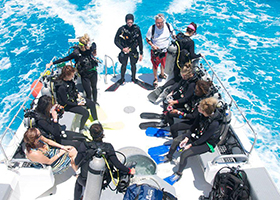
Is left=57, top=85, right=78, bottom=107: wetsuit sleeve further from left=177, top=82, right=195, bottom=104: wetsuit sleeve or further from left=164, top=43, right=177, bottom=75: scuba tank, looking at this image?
left=164, top=43, right=177, bottom=75: scuba tank

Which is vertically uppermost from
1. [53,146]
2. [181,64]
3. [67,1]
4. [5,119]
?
[67,1]

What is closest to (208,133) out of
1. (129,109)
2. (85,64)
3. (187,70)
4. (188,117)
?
(188,117)

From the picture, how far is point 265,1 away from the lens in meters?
12.2

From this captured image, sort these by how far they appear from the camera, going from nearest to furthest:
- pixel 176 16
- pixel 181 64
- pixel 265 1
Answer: pixel 181 64 < pixel 176 16 < pixel 265 1

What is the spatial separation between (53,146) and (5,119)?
4.96 meters

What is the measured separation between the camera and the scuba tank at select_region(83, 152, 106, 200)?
2.55m

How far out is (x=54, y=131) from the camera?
3510 millimetres

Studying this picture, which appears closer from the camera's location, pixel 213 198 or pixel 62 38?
pixel 213 198

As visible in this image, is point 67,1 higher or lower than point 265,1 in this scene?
higher

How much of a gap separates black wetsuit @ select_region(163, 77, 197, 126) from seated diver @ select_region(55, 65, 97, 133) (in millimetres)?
1494

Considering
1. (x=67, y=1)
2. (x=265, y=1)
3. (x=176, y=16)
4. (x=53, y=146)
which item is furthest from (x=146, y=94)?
(x=265, y=1)

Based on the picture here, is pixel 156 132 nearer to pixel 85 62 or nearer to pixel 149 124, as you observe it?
pixel 149 124

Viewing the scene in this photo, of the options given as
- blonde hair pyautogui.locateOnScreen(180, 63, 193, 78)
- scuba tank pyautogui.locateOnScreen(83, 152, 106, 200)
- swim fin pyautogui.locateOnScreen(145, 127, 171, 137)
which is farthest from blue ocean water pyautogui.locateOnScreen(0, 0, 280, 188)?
scuba tank pyautogui.locateOnScreen(83, 152, 106, 200)

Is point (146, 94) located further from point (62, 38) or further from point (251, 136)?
point (62, 38)
